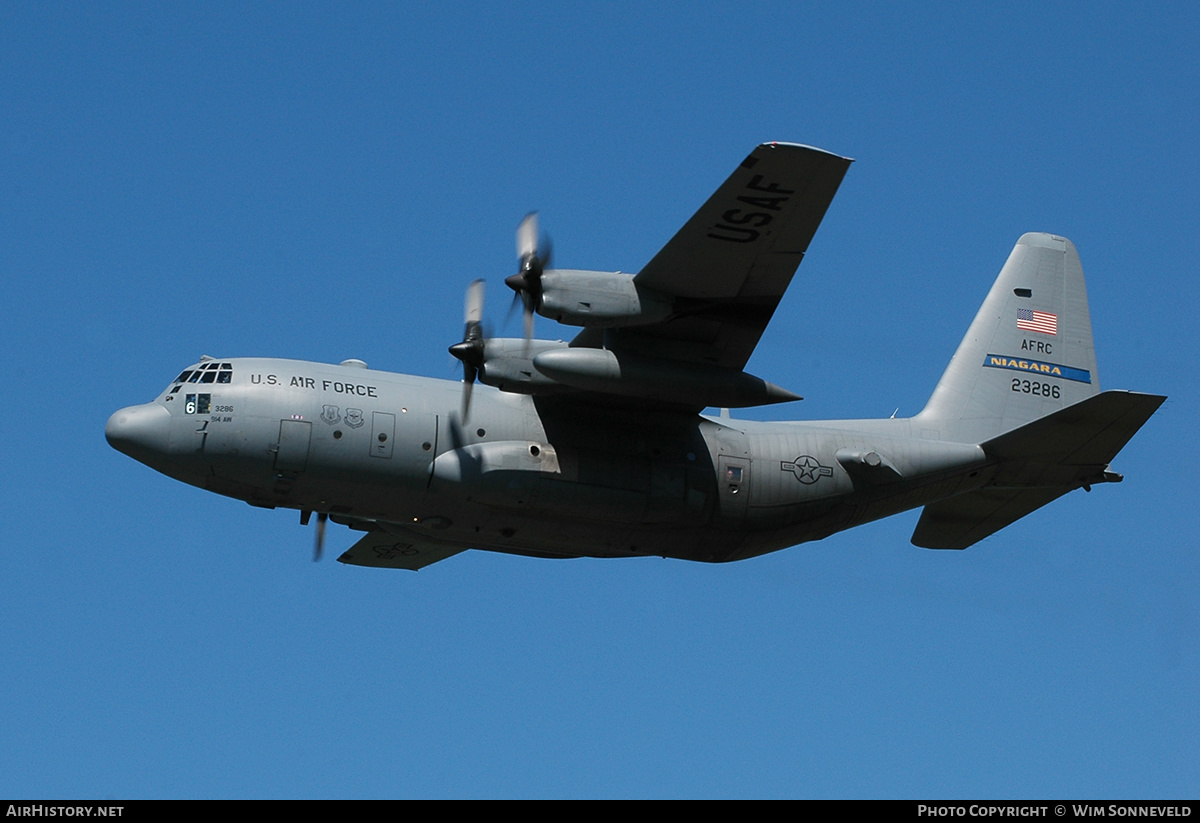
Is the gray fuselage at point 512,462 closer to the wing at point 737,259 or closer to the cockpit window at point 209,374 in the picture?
the cockpit window at point 209,374

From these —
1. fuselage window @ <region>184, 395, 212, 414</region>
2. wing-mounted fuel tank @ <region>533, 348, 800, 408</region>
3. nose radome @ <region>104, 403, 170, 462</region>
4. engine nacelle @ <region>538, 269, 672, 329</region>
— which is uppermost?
engine nacelle @ <region>538, 269, 672, 329</region>

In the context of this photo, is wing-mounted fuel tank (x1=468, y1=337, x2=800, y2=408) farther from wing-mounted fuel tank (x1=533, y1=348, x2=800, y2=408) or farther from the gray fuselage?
the gray fuselage

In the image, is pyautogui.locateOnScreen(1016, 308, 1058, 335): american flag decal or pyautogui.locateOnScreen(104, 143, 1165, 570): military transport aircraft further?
pyautogui.locateOnScreen(1016, 308, 1058, 335): american flag decal

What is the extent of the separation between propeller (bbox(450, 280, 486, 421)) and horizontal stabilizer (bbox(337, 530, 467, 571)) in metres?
4.26

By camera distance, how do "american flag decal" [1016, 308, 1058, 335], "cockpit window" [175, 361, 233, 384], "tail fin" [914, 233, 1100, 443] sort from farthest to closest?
"american flag decal" [1016, 308, 1058, 335] < "tail fin" [914, 233, 1100, 443] < "cockpit window" [175, 361, 233, 384]

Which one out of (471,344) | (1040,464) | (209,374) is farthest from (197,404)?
(1040,464)

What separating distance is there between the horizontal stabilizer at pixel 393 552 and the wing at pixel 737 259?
5.97 meters

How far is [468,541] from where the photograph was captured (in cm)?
1928

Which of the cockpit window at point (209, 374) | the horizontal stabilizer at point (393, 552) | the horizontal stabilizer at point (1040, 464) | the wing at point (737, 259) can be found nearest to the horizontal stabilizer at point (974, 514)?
the horizontal stabilizer at point (1040, 464)

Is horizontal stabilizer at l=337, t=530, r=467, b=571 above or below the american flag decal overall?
below

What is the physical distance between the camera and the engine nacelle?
56.7 ft

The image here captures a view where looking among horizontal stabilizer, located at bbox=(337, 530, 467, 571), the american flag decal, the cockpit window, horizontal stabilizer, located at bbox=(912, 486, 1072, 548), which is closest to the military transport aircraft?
the cockpit window

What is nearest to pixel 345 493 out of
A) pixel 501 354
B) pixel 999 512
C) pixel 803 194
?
pixel 501 354

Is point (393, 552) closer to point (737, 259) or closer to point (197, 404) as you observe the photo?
point (197, 404)
